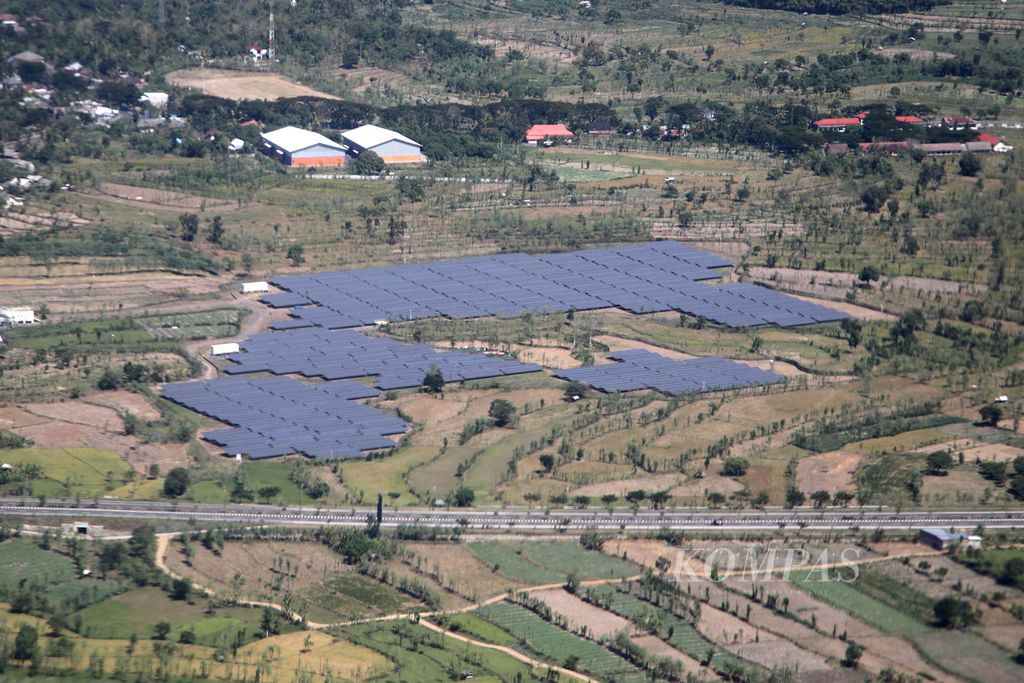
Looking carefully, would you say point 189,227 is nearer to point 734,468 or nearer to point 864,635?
point 734,468

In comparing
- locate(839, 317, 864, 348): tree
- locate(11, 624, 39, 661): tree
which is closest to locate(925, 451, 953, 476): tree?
locate(839, 317, 864, 348): tree

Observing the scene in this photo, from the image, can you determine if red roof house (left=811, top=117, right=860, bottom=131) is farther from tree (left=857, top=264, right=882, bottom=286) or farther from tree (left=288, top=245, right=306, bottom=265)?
Result: tree (left=288, top=245, right=306, bottom=265)

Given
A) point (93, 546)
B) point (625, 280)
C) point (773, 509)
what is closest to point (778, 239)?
point (625, 280)

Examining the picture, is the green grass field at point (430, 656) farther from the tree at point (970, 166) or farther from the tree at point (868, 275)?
the tree at point (970, 166)

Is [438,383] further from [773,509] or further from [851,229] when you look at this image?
[851,229]

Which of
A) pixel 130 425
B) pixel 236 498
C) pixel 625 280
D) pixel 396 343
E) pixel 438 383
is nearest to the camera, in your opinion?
pixel 236 498

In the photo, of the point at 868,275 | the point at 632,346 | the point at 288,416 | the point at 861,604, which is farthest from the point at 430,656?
the point at 868,275

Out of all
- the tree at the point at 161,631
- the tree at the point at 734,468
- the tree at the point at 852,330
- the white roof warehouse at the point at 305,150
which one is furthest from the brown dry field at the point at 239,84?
the tree at the point at 161,631
